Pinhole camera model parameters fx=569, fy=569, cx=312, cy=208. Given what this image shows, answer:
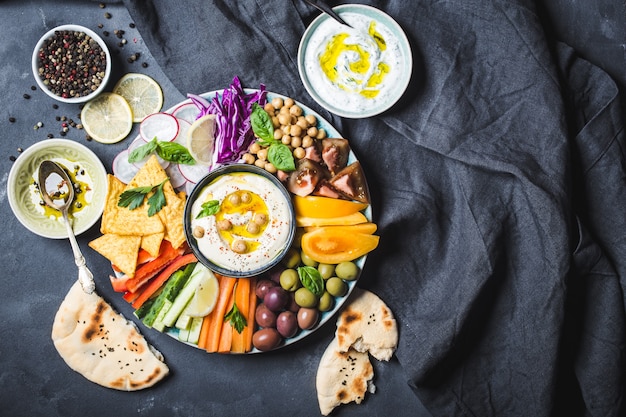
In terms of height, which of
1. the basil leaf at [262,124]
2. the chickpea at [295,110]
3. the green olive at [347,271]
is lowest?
the green olive at [347,271]

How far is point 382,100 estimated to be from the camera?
325cm

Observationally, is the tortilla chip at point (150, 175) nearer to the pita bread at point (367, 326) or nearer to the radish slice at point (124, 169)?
the radish slice at point (124, 169)

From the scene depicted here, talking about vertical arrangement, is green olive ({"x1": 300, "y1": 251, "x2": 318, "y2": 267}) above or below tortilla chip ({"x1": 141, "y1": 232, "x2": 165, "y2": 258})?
above

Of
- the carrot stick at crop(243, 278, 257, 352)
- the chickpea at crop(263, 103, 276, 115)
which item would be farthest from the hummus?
the chickpea at crop(263, 103, 276, 115)

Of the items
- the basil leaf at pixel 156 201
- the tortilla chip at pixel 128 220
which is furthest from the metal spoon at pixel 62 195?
the basil leaf at pixel 156 201

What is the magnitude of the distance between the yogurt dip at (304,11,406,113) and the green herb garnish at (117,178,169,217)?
1067 millimetres

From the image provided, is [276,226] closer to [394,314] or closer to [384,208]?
[384,208]

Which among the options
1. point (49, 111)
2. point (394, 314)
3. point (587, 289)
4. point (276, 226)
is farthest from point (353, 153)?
point (49, 111)

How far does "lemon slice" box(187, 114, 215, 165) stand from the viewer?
3.22 meters

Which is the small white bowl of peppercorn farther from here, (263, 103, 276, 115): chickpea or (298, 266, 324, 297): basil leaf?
(298, 266, 324, 297): basil leaf

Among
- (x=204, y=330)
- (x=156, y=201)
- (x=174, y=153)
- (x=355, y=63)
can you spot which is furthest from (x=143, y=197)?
(x=355, y=63)

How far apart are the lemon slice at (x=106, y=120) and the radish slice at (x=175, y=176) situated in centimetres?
40

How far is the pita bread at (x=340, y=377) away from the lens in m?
3.47

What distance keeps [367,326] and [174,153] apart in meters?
1.52
